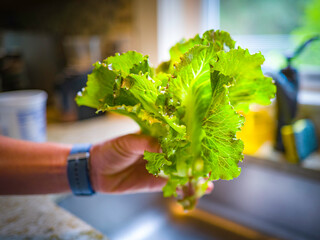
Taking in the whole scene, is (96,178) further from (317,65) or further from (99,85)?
(317,65)

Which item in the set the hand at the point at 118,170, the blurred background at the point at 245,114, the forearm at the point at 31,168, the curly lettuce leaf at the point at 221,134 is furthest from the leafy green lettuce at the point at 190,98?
the blurred background at the point at 245,114

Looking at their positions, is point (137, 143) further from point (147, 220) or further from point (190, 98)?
point (147, 220)

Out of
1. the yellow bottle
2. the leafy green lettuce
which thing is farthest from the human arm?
the yellow bottle

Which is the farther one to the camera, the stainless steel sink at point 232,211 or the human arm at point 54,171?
the stainless steel sink at point 232,211

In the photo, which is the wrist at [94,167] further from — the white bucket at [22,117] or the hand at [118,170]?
the white bucket at [22,117]

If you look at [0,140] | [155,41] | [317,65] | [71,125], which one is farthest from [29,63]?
[317,65]

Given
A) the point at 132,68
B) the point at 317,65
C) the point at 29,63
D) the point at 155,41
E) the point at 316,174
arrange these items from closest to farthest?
the point at 132,68 → the point at 316,174 → the point at 317,65 → the point at 155,41 → the point at 29,63
